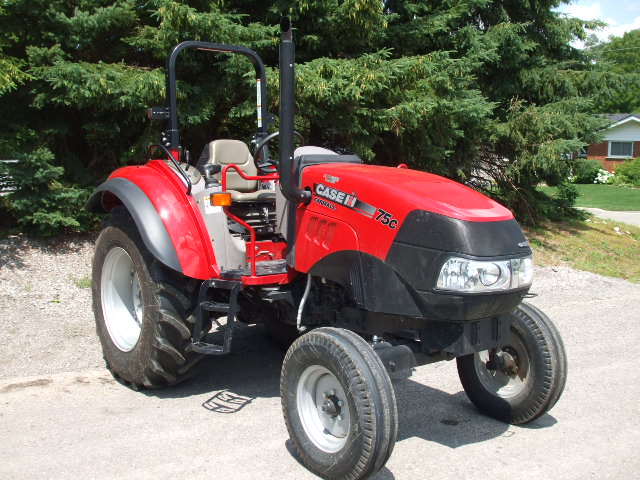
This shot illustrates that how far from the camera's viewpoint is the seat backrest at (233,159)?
194 inches

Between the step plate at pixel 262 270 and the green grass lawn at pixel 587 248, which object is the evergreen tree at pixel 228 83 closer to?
the green grass lawn at pixel 587 248

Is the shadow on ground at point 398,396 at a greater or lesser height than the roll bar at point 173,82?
lesser

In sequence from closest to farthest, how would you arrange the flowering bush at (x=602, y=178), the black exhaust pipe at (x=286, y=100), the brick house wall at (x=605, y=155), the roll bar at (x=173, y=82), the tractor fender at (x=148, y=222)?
the black exhaust pipe at (x=286, y=100), the tractor fender at (x=148, y=222), the roll bar at (x=173, y=82), the flowering bush at (x=602, y=178), the brick house wall at (x=605, y=155)

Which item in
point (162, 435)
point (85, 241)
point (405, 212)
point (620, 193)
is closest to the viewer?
point (405, 212)

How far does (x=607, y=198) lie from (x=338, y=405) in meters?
23.3

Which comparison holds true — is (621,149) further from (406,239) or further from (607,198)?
(406,239)

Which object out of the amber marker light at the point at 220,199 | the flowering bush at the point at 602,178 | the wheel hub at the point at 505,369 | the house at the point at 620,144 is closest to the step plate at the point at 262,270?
the amber marker light at the point at 220,199

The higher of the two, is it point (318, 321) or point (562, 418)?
point (318, 321)

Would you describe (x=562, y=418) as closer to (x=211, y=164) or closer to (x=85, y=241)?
(x=211, y=164)

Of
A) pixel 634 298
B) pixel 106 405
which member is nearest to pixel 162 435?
pixel 106 405

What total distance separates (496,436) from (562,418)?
1.95 feet

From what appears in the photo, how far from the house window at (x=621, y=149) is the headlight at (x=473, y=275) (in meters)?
41.9

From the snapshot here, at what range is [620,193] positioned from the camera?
26703 millimetres

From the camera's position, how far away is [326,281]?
13.3 ft
